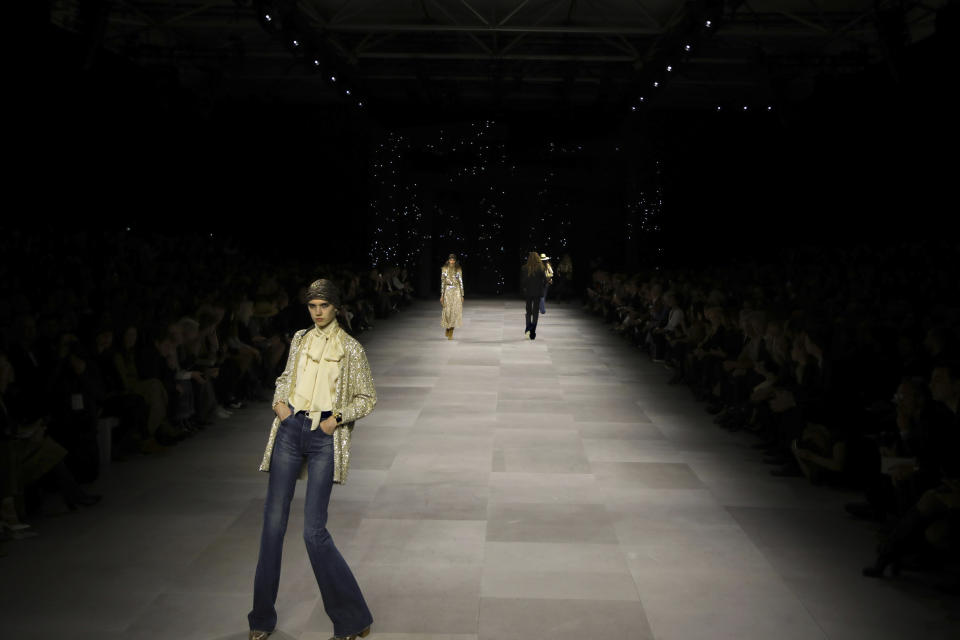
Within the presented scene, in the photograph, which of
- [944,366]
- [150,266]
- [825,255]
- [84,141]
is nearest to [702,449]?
[944,366]

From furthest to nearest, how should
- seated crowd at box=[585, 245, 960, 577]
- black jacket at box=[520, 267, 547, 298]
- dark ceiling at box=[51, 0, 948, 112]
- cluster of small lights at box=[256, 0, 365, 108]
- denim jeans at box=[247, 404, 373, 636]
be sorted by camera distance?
1. black jacket at box=[520, 267, 547, 298]
2. dark ceiling at box=[51, 0, 948, 112]
3. cluster of small lights at box=[256, 0, 365, 108]
4. seated crowd at box=[585, 245, 960, 577]
5. denim jeans at box=[247, 404, 373, 636]

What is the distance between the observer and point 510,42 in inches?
819

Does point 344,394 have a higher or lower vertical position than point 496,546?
higher

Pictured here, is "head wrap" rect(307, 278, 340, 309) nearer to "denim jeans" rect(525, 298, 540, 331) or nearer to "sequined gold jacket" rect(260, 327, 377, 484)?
"sequined gold jacket" rect(260, 327, 377, 484)

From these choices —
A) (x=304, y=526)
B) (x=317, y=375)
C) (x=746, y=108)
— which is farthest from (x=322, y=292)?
(x=746, y=108)

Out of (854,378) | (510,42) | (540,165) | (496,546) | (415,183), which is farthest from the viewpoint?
(415,183)

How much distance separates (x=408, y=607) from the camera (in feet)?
15.2

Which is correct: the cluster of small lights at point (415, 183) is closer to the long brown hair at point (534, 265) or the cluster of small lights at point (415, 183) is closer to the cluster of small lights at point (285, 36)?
the cluster of small lights at point (285, 36)

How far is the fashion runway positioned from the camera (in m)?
4.46

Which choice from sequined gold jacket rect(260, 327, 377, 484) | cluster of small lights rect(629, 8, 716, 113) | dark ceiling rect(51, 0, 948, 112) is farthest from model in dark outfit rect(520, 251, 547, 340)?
sequined gold jacket rect(260, 327, 377, 484)

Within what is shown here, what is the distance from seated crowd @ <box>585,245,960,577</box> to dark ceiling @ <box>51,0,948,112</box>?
4.58 meters

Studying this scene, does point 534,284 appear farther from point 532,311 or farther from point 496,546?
point 496,546

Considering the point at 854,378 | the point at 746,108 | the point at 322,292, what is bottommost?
the point at 854,378

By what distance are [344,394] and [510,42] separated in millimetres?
17901
